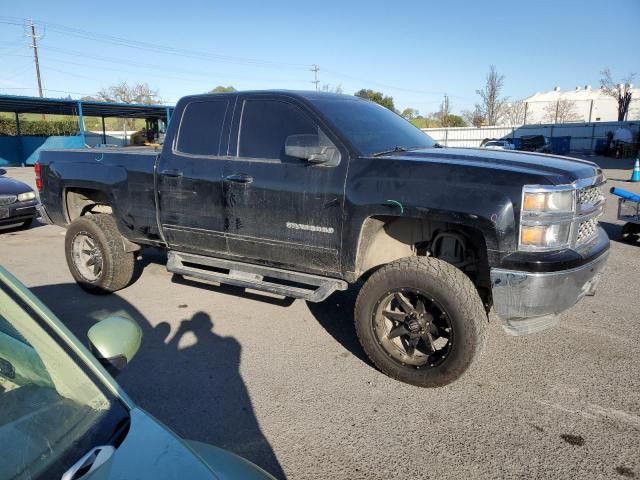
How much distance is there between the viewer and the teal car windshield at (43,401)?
4.25ft

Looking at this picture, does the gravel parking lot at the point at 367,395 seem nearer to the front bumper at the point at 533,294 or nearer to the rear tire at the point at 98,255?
the rear tire at the point at 98,255

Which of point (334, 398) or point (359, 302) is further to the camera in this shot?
point (359, 302)

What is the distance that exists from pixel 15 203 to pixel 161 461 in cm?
935

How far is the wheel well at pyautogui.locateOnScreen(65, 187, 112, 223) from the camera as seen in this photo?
18.3 ft

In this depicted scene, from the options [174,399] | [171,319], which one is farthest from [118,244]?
[174,399]

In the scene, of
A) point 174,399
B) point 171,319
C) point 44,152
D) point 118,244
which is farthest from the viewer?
point 44,152

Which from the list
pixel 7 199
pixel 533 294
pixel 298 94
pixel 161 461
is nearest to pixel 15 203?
pixel 7 199

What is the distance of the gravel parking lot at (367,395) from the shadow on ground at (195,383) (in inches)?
0.5

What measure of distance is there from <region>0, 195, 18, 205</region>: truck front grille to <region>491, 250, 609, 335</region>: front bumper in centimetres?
898

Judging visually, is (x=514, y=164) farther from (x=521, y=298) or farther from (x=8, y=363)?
(x=8, y=363)

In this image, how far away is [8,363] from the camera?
1525mm

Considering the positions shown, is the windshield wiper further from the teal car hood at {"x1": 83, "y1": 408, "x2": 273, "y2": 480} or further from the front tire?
the teal car hood at {"x1": 83, "y1": 408, "x2": 273, "y2": 480}

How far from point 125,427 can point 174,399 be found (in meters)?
1.97

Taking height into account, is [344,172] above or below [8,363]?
above
